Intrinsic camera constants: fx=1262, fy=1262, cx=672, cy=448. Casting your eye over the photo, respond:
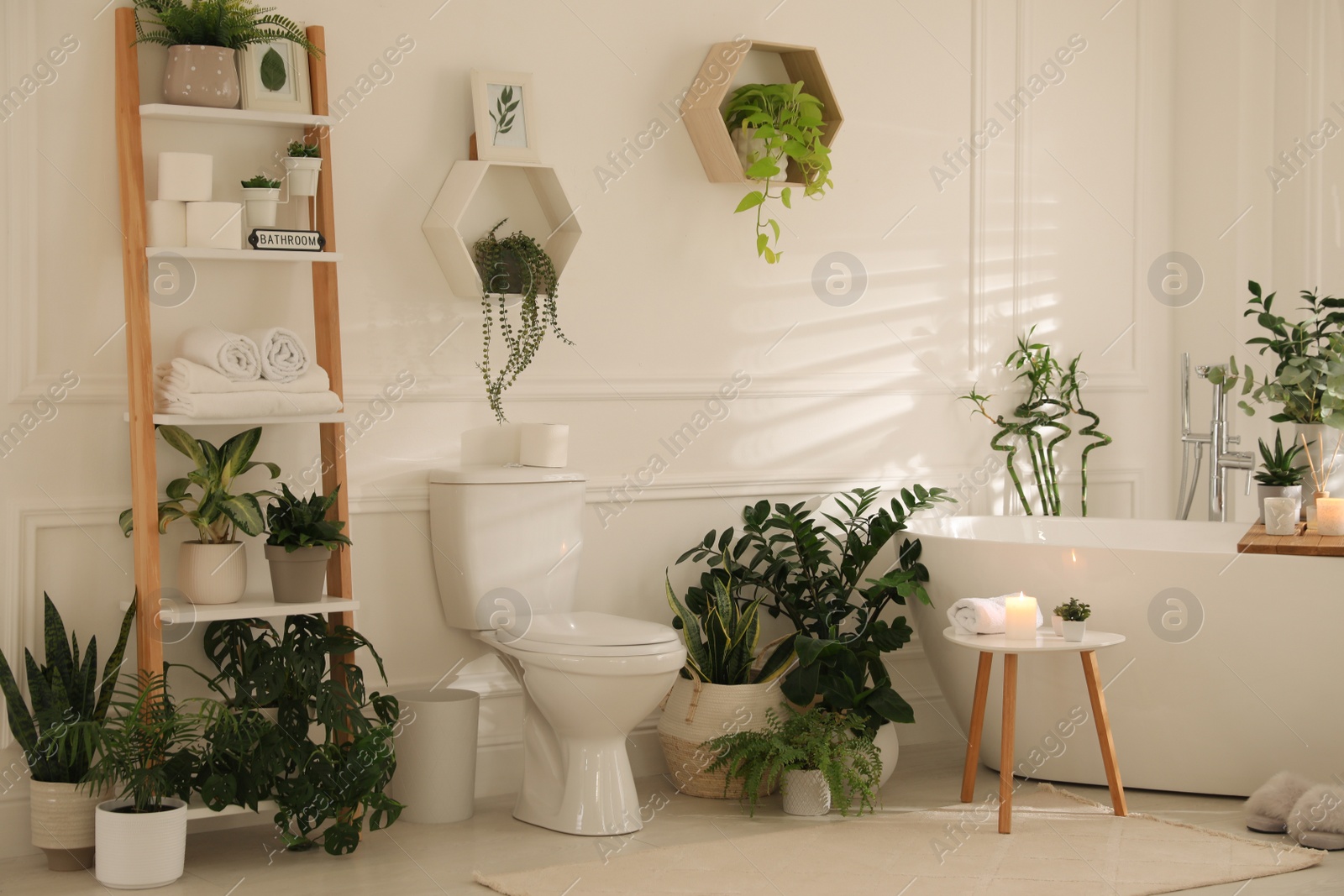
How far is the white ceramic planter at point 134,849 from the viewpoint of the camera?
2439mm

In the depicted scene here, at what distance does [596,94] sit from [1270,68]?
86.1 inches

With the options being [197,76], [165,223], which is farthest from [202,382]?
[197,76]

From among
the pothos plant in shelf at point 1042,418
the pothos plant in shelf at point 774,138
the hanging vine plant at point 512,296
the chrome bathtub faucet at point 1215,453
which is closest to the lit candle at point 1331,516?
the chrome bathtub faucet at point 1215,453

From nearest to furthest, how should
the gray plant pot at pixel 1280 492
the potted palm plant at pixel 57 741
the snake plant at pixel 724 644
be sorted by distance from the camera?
the potted palm plant at pixel 57 741 → the snake plant at pixel 724 644 → the gray plant pot at pixel 1280 492

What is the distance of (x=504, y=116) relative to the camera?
306 cm

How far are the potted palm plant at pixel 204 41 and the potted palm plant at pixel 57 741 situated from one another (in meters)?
1.10

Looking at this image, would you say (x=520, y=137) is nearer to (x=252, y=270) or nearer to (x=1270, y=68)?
(x=252, y=270)

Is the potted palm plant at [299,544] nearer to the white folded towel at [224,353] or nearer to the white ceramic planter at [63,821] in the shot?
the white folded towel at [224,353]

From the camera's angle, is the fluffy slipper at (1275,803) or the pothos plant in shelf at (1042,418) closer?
the fluffy slipper at (1275,803)

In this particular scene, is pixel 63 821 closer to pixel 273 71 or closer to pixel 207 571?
pixel 207 571

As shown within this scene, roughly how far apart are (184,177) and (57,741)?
118 centimetres

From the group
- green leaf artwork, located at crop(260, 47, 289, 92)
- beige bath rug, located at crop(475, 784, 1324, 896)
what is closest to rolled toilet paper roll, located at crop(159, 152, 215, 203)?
green leaf artwork, located at crop(260, 47, 289, 92)

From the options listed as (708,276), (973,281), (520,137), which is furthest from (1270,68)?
(520,137)

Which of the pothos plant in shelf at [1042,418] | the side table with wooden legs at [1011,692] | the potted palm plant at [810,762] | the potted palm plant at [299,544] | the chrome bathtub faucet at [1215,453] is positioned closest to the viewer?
the potted palm plant at [299,544]
